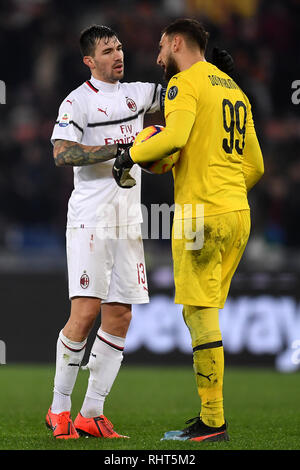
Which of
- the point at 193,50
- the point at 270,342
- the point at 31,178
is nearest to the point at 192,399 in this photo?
the point at 270,342

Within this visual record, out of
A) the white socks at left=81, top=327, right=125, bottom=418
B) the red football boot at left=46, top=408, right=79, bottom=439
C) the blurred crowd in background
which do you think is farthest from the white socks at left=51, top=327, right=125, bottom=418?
the blurred crowd in background

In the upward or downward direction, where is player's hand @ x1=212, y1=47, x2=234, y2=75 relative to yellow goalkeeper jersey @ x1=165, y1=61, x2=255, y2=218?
upward

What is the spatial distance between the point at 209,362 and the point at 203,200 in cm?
84

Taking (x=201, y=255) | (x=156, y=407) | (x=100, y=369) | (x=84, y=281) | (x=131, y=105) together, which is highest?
(x=131, y=105)

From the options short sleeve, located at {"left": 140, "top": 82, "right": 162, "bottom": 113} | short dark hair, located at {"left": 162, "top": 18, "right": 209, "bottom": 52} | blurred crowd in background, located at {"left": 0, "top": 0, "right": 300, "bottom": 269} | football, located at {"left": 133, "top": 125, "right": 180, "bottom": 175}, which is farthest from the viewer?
blurred crowd in background, located at {"left": 0, "top": 0, "right": 300, "bottom": 269}

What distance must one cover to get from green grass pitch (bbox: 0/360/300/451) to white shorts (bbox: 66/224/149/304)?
2.61ft

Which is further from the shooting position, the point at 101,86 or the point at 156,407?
the point at 156,407

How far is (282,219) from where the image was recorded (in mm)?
11391

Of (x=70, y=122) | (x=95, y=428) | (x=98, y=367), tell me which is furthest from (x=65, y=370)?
(x=70, y=122)

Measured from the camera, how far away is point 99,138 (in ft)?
15.8

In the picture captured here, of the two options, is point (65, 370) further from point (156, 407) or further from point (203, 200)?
point (156, 407)

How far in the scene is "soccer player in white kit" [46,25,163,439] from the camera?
15.4ft

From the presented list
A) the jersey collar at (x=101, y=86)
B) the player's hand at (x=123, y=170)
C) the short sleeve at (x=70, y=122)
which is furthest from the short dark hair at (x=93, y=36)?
the player's hand at (x=123, y=170)

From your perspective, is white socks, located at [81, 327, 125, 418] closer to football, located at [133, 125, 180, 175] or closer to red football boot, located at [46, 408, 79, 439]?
red football boot, located at [46, 408, 79, 439]
